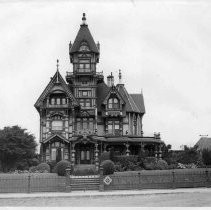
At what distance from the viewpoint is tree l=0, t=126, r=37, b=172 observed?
60969 millimetres

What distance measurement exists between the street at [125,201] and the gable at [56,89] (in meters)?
22.2

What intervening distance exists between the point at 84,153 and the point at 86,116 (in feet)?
13.7

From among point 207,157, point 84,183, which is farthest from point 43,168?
point 207,157

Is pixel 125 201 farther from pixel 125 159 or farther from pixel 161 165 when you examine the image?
pixel 125 159

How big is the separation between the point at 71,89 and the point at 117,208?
31.6m

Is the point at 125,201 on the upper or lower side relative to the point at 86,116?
lower

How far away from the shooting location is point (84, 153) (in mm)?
47844

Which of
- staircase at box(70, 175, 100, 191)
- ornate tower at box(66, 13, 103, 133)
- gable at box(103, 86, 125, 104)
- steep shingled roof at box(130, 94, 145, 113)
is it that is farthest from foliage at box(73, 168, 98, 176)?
steep shingled roof at box(130, 94, 145, 113)

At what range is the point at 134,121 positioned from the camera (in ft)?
167

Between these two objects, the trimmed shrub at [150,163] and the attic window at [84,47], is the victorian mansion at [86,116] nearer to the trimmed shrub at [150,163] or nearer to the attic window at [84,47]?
the attic window at [84,47]

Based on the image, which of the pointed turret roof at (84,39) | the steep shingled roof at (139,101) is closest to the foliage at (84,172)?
the steep shingled roof at (139,101)

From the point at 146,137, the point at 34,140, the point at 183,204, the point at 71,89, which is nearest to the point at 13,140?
the point at 34,140

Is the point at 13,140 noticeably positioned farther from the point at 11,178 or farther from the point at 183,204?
the point at 183,204

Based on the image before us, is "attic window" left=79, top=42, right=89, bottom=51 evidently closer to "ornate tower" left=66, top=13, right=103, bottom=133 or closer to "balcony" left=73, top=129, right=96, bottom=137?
"ornate tower" left=66, top=13, right=103, bottom=133
